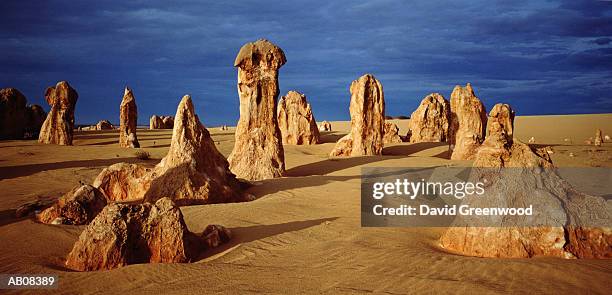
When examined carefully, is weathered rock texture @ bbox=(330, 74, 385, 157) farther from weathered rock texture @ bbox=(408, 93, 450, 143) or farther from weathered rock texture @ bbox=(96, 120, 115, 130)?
weathered rock texture @ bbox=(96, 120, 115, 130)

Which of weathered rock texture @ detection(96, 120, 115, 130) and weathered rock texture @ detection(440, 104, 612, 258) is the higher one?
weathered rock texture @ detection(96, 120, 115, 130)

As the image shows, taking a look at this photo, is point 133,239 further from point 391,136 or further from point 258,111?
point 391,136

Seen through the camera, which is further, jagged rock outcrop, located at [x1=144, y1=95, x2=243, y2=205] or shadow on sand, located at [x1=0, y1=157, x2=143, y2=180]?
shadow on sand, located at [x1=0, y1=157, x2=143, y2=180]

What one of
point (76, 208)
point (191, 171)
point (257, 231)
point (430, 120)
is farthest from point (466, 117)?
point (76, 208)

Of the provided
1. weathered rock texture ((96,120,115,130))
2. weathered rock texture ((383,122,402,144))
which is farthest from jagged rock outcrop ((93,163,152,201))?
weathered rock texture ((96,120,115,130))

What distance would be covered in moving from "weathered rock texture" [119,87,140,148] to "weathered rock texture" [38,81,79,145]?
3.72 metres

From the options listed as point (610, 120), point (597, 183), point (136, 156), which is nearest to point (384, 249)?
point (597, 183)

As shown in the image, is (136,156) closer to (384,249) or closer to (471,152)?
(471,152)

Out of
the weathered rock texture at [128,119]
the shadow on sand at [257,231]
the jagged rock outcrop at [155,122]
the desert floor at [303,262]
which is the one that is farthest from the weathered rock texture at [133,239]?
the jagged rock outcrop at [155,122]

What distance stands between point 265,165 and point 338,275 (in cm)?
996

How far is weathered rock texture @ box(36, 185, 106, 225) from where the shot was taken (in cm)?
798

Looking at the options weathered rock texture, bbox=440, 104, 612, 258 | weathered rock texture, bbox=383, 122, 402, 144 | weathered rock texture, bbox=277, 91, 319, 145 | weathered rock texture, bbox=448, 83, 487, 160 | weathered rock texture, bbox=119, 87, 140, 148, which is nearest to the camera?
weathered rock texture, bbox=440, 104, 612, 258

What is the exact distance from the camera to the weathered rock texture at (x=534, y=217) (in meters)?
5.92

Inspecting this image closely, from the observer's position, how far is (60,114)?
27.9 m
